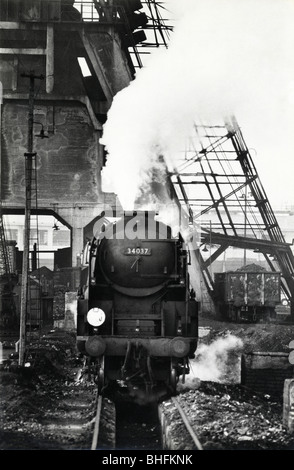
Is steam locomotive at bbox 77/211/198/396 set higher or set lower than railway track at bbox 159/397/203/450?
higher

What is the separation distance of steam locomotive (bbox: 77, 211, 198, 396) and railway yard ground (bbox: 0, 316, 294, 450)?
0.59 metres

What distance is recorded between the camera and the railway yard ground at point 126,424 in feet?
23.8

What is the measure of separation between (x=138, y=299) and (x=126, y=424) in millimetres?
2005

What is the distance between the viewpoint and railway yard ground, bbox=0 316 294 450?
23.8ft

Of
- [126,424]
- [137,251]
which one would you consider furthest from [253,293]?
[126,424]

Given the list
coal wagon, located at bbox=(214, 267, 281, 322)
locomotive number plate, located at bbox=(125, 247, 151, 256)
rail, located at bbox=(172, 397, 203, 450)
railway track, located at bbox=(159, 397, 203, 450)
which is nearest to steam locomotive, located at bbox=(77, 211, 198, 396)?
locomotive number plate, located at bbox=(125, 247, 151, 256)

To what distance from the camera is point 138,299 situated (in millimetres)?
9930

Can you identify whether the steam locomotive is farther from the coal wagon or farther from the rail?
the coal wagon

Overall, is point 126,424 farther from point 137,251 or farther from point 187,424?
point 137,251

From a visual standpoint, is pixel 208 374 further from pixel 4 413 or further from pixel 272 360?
pixel 4 413

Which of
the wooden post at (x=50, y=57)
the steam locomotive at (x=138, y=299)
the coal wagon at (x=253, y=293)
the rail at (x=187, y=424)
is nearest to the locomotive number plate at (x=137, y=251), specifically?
the steam locomotive at (x=138, y=299)

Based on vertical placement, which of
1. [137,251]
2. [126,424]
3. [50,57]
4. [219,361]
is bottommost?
[126,424]

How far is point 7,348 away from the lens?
60.2 ft
